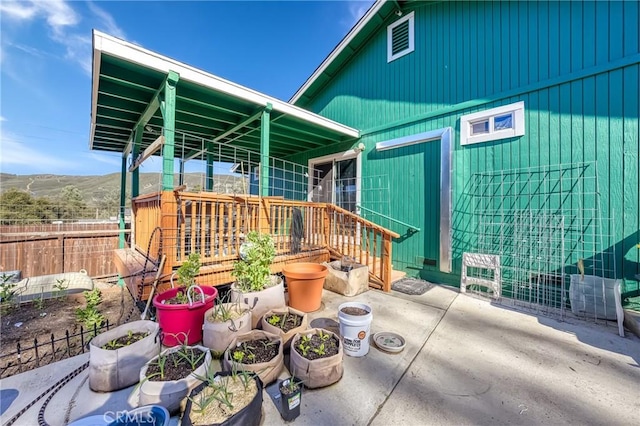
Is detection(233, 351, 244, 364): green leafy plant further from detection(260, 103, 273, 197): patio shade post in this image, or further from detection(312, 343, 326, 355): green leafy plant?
detection(260, 103, 273, 197): patio shade post

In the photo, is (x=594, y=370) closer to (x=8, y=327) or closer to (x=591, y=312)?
(x=591, y=312)

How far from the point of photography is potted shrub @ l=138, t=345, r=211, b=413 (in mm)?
1435

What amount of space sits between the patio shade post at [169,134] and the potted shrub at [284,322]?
6.06 feet

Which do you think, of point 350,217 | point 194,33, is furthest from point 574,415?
point 194,33

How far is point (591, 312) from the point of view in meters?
2.92

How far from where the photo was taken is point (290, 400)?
4.64 ft

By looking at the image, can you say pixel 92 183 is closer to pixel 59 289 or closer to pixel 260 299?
pixel 59 289

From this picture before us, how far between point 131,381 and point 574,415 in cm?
295

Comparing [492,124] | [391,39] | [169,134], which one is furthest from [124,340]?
[391,39]

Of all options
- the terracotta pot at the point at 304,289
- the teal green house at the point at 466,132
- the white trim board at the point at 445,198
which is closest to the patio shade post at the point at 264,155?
the teal green house at the point at 466,132

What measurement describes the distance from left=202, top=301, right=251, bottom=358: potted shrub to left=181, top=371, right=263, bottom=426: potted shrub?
540 mm

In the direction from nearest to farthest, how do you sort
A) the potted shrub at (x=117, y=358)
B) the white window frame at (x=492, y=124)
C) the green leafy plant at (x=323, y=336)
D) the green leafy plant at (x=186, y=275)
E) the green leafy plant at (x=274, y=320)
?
1. the potted shrub at (x=117, y=358)
2. the green leafy plant at (x=323, y=336)
3. the green leafy plant at (x=274, y=320)
4. the green leafy plant at (x=186, y=275)
5. the white window frame at (x=492, y=124)

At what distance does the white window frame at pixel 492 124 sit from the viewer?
3646 mm

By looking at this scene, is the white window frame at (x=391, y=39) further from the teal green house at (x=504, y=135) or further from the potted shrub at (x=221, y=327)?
the potted shrub at (x=221, y=327)
